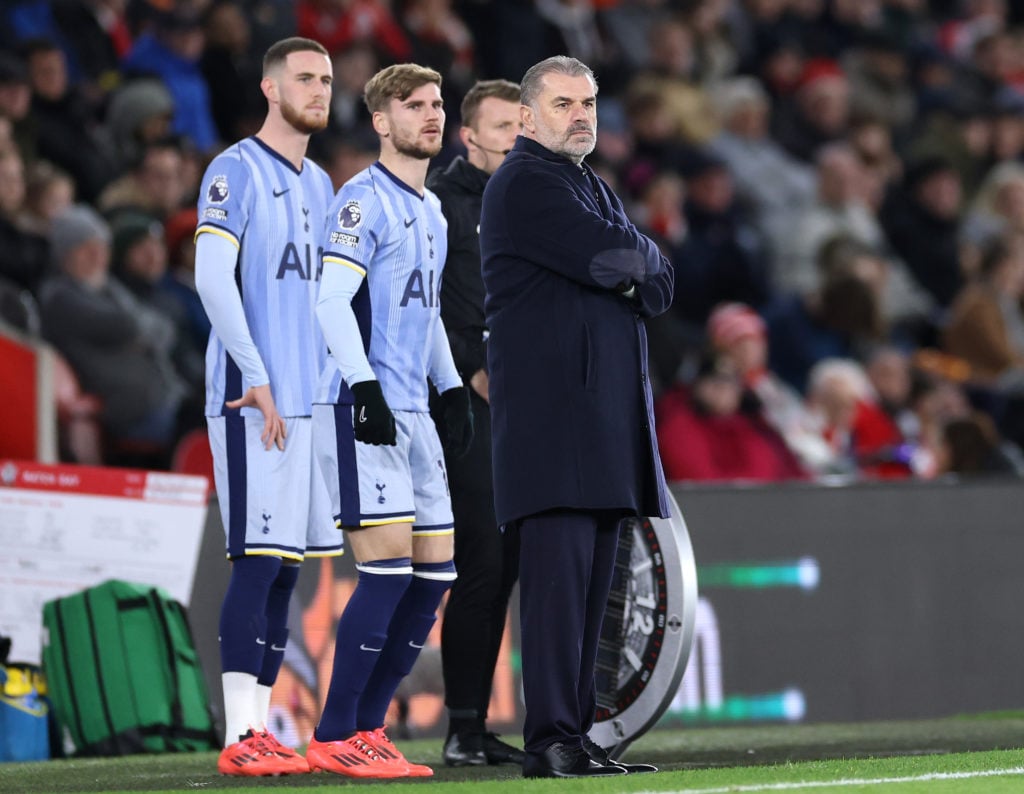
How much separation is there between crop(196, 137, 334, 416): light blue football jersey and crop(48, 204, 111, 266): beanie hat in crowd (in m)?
3.45

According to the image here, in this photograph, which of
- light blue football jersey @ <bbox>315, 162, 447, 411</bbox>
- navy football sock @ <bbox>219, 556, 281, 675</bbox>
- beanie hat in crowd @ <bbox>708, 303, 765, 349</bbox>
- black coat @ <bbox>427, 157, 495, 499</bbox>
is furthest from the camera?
beanie hat in crowd @ <bbox>708, 303, 765, 349</bbox>

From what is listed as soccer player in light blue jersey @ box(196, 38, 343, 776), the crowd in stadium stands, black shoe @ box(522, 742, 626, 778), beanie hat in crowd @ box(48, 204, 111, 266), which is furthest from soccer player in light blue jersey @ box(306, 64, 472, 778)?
beanie hat in crowd @ box(48, 204, 111, 266)

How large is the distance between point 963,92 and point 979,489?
8.86m

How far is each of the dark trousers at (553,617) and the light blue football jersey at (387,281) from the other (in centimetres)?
80

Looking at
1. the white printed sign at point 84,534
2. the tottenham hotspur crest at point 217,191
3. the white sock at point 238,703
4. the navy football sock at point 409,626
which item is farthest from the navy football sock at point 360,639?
A: the white printed sign at point 84,534

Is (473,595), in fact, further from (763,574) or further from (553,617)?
(763,574)

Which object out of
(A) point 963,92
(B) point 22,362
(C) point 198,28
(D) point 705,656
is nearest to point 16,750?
(B) point 22,362

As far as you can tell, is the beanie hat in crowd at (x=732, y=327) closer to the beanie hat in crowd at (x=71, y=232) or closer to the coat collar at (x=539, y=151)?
the beanie hat in crowd at (x=71, y=232)

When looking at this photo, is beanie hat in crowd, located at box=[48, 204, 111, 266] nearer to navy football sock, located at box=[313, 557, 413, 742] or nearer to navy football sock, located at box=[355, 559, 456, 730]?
navy football sock, located at box=[355, 559, 456, 730]

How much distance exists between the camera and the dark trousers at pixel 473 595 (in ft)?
22.7

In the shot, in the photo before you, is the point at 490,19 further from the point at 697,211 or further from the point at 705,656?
the point at 705,656

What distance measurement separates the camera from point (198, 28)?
12.5m

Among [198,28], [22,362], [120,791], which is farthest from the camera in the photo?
[198,28]

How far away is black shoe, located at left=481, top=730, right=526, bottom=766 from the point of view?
6793 mm
